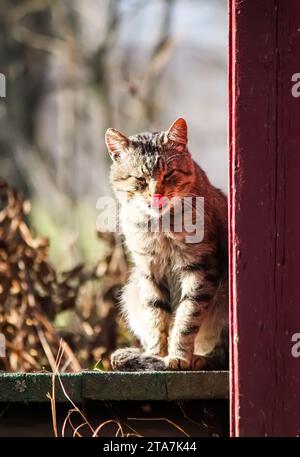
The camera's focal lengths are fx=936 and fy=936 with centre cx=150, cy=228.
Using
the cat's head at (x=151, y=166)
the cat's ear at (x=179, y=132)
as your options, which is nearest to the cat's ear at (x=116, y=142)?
the cat's head at (x=151, y=166)

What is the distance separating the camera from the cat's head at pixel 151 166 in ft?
13.9

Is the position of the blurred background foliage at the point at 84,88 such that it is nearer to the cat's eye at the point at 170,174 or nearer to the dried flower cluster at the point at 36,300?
the dried flower cluster at the point at 36,300

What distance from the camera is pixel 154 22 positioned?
10.6 metres

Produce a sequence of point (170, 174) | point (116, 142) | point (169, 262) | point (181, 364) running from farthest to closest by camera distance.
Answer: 1. point (116, 142)
2. point (170, 174)
3. point (169, 262)
4. point (181, 364)

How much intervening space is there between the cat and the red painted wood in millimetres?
899

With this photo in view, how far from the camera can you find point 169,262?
13.6 ft

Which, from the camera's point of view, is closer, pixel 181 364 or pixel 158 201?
pixel 181 364

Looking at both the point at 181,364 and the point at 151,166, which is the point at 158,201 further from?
the point at 181,364

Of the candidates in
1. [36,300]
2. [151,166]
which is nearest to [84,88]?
[36,300]

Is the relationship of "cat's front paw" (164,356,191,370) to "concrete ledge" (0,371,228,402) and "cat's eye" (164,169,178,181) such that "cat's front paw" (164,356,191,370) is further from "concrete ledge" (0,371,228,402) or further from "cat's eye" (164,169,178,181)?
"cat's eye" (164,169,178,181)

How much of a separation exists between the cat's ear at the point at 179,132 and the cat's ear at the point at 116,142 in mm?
238

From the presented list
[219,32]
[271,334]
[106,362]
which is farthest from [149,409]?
[219,32]

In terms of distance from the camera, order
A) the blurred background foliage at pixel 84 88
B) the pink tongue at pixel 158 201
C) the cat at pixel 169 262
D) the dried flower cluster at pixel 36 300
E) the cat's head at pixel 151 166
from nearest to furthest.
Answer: the cat at pixel 169 262
the pink tongue at pixel 158 201
the cat's head at pixel 151 166
the dried flower cluster at pixel 36 300
the blurred background foliage at pixel 84 88

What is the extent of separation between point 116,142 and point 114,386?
1516mm
